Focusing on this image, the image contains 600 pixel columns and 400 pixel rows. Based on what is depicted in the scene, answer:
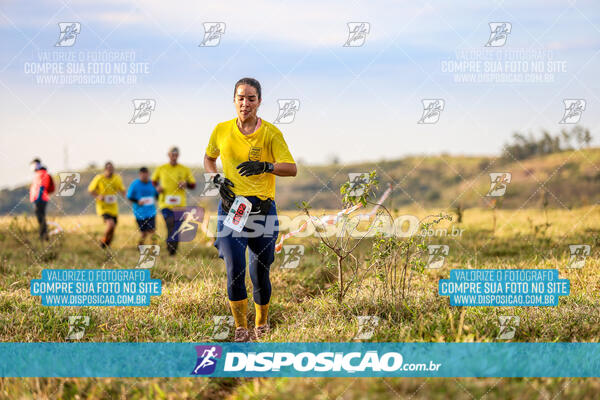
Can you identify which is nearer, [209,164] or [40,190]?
[209,164]

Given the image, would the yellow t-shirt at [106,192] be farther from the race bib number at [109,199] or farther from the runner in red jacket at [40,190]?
the runner in red jacket at [40,190]

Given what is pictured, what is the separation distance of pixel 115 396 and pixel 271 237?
2039mm

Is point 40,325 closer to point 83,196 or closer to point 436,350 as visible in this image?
point 436,350

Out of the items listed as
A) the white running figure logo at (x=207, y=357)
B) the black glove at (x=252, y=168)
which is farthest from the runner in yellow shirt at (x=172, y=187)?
the white running figure logo at (x=207, y=357)

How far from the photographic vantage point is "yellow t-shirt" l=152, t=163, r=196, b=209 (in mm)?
9945

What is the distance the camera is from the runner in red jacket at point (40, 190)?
11016 mm

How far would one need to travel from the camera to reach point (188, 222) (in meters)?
10.3

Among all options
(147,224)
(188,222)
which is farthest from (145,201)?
(188,222)

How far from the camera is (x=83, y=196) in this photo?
65500mm

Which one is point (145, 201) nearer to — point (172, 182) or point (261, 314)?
point (172, 182)

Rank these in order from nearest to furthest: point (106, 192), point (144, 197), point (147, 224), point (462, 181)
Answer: point (144, 197)
point (106, 192)
point (147, 224)
point (462, 181)

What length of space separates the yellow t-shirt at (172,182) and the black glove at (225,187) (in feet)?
17.5

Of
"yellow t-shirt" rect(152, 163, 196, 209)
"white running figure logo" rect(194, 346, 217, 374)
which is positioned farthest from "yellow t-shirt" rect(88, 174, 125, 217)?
"white running figure logo" rect(194, 346, 217, 374)

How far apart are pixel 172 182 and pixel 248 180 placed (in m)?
5.65
